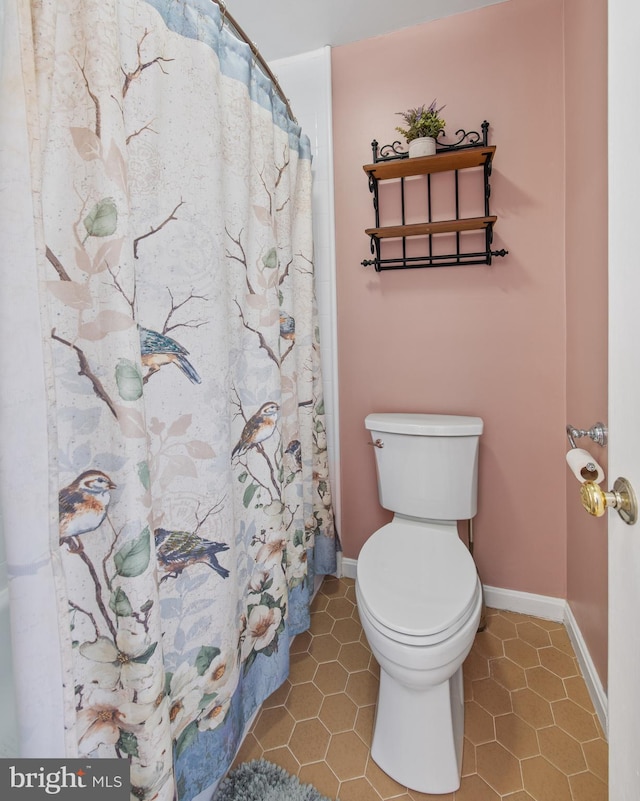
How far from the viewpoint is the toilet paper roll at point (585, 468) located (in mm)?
840

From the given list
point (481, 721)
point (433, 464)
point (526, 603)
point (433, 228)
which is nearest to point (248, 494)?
point (433, 464)

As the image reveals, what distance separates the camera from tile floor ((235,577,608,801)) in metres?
1.13

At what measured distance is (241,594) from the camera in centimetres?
117

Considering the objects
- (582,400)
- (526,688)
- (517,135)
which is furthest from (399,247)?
(526,688)

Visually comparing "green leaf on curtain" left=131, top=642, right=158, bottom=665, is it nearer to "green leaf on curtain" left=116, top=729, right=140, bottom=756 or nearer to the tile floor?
"green leaf on curtain" left=116, top=729, right=140, bottom=756

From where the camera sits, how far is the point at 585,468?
0.87 m

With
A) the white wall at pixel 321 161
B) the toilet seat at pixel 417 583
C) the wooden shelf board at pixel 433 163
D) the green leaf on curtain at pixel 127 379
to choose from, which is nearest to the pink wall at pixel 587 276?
the wooden shelf board at pixel 433 163

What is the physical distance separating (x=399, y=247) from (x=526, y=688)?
1.65 m

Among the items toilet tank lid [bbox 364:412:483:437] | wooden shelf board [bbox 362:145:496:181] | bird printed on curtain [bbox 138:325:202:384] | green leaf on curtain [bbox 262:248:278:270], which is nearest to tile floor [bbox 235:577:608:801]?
toilet tank lid [bbox 364:412:483:437]

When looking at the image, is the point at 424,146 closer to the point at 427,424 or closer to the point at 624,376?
the point at 427,424

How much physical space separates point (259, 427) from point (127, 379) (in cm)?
52

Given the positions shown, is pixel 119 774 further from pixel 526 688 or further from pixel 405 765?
pixel 526 688

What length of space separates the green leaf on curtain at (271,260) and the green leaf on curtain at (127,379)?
59cm

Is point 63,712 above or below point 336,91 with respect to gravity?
below
